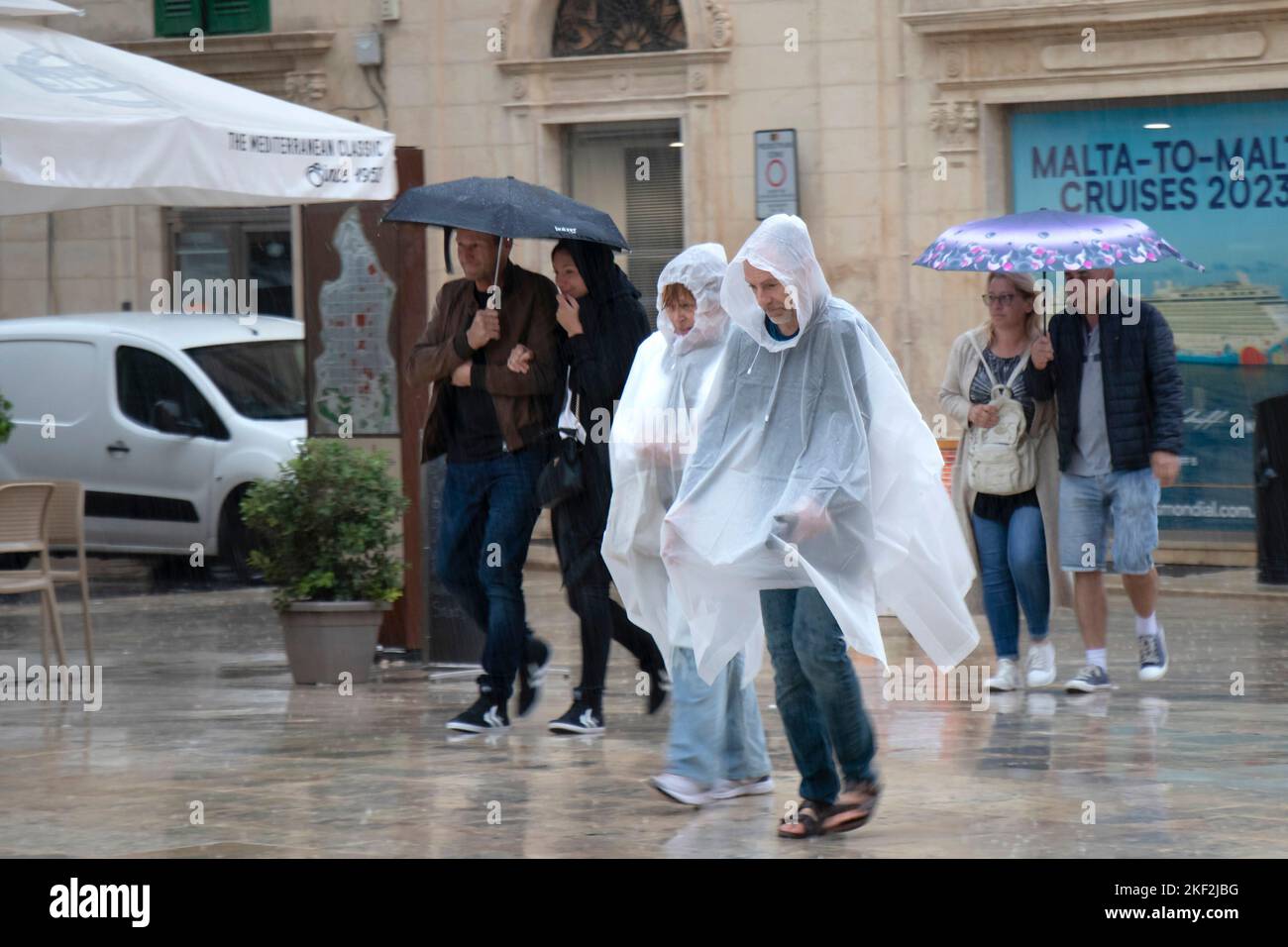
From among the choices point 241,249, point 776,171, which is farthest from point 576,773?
point 241,249

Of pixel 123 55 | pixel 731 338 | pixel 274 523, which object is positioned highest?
pixel 123 55

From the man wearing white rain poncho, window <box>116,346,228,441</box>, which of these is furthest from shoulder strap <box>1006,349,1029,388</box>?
window <box>116,346,228,441</box>

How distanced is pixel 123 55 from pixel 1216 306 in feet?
27.5

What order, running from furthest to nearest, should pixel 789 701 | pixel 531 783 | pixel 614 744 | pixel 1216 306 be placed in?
pixel 1216 306 → pixel 614 744 → pixel 531 783 → pixel 789 701

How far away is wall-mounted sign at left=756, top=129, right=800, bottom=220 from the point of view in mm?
16375

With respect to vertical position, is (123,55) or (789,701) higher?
(123,55)

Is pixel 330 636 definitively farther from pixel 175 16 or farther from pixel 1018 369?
pixel 175 16

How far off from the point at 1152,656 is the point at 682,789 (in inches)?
137

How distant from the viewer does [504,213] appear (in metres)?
8.16

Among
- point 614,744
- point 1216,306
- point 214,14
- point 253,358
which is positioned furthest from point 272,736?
point 214,14

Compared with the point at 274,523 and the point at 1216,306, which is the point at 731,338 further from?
the point at 1216,306

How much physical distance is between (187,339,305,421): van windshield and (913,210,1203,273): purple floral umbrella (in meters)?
6.47
